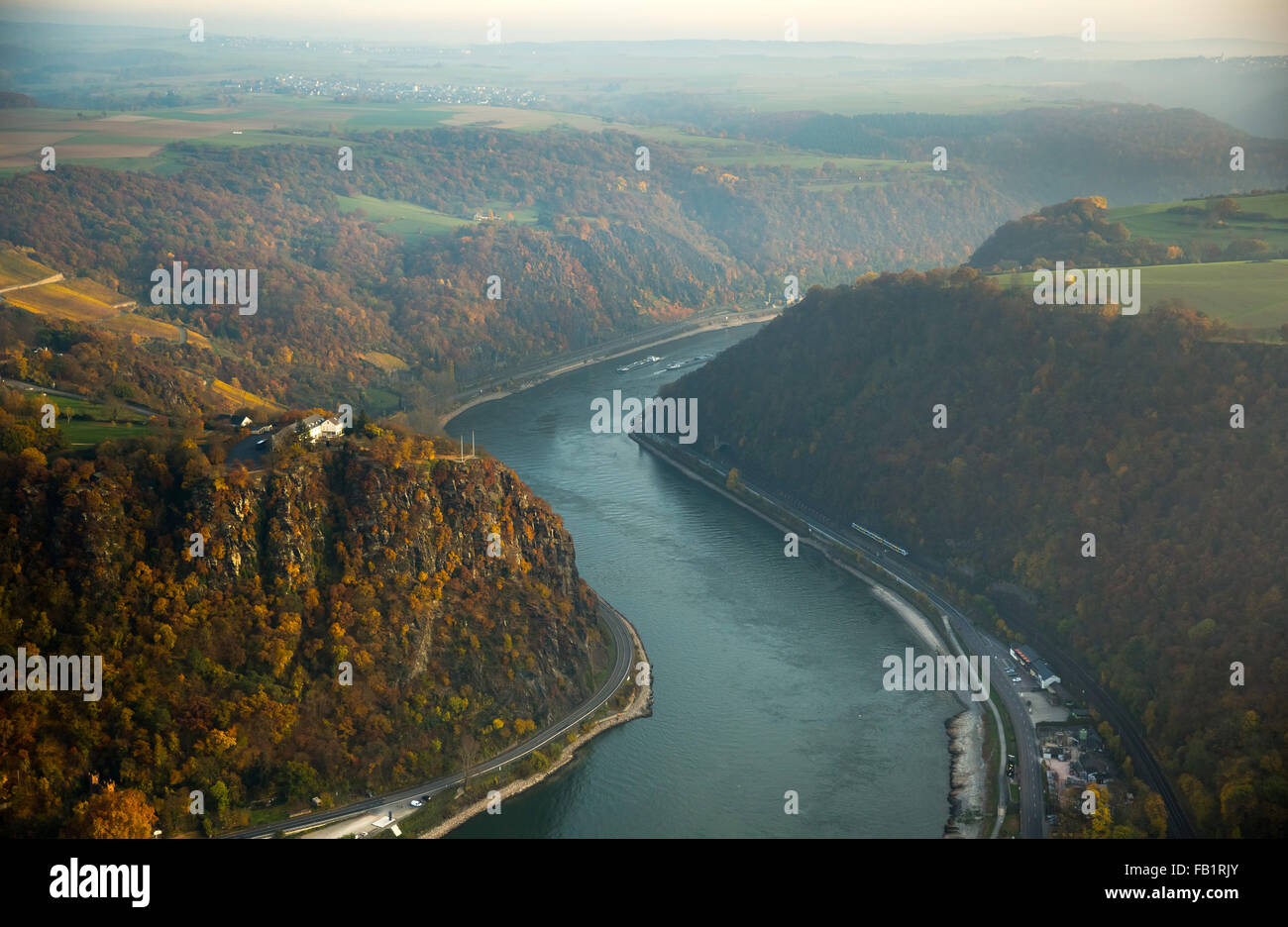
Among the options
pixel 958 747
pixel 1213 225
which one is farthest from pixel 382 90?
pixel 958 747

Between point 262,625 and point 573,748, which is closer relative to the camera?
point 262,625

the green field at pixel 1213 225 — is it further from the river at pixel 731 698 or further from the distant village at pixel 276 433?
the distant village at pixel 276 433

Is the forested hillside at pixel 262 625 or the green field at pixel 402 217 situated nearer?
the forested hillside at pixel 262 625

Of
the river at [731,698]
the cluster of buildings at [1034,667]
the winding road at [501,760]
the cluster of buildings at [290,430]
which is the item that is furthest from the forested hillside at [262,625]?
the cluster of buildings at [1034,667]

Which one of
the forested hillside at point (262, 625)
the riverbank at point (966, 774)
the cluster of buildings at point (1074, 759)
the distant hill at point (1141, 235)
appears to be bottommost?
the riverbank at point (966, 774)

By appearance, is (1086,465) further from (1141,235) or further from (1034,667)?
(1141,235)

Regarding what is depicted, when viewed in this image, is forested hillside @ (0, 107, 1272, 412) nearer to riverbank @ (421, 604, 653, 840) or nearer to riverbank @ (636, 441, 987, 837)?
riverbank @ (421, 604, 653, 840)
